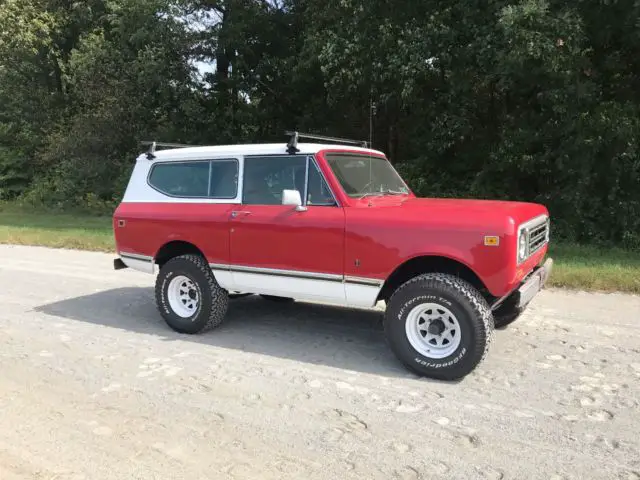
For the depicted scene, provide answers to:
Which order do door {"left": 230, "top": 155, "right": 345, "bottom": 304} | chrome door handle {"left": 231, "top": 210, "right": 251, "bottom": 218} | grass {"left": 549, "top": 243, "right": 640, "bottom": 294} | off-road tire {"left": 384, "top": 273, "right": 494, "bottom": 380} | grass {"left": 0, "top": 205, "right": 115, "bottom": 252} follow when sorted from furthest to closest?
grass {"left": 0, "top": 205, "right": 115, "bottom": 252}, grass {"left": 549, "top": 243, "right": 640, "bottom": 294}, chrome door handle {"left": 231, "top": 210, "right": 251, "bottom": 218}, door {"left": 230, "top": 155, "right": 345, "bottom": 304}, off-road tire {"left": 384, "top": 273, "right": 494, "bottom": 380}

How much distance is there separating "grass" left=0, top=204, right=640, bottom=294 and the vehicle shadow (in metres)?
3.48

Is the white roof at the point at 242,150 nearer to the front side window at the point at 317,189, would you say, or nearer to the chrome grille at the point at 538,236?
the front side window at the point at 317,189

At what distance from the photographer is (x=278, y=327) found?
638 centimetres

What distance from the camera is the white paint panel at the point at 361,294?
5117mm

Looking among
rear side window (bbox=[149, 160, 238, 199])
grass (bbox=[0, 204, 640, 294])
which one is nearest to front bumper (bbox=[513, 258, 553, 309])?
rear side window (bbox=[149, 160, 238, 199])

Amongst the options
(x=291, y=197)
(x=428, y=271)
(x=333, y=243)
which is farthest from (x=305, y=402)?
(x=291, y=197)

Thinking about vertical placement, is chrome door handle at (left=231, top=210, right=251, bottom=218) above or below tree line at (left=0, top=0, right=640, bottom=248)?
below

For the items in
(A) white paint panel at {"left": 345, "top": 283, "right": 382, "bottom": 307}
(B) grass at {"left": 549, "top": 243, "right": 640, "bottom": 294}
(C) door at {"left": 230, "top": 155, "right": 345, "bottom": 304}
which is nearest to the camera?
(A) white paint panel at {"left": 345, "top": 283, "right": 382, "bottom": 307}

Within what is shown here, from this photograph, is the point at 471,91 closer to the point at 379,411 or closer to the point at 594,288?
the point at 594,288

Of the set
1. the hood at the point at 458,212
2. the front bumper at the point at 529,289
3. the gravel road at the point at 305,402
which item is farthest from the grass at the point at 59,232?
the front bumper at the point at 529,289

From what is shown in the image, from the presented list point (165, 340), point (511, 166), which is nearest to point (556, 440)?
point (165, 340)

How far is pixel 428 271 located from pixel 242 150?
2.33 meters

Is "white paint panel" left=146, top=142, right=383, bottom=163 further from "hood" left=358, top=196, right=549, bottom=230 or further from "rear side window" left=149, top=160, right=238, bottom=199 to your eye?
"hood" left=358, top=196, right=549, bottom=230

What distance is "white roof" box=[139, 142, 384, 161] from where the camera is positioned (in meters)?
5.62
